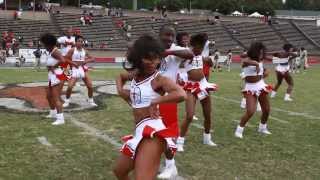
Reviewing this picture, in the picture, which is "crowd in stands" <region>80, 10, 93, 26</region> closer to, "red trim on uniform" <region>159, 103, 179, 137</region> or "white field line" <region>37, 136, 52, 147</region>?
"white field line" <region>37, 136, 52, 147</region>

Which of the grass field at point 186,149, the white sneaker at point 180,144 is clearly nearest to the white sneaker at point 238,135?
the grass field at point 186,149

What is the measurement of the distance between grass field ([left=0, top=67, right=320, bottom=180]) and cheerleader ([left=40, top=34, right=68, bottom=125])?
358mm

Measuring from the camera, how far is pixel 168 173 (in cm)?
727

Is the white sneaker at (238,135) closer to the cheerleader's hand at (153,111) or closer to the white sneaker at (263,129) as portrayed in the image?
the white sneaker at (263,129)

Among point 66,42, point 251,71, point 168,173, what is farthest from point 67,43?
point 168,173

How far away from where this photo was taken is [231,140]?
9961 mm

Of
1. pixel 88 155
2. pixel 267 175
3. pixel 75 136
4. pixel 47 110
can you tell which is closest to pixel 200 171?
pixel 267 175

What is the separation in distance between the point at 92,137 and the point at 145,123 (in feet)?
15.7

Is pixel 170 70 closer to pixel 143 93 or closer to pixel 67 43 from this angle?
pixel 143 93

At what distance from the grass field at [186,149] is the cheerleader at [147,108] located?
2.07 meters

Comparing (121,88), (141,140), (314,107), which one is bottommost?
(314,107)

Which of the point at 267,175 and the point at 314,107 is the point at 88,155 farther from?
the point at 314,107

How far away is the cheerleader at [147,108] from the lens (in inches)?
202

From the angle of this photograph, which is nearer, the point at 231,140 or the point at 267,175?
the point at 267,175
